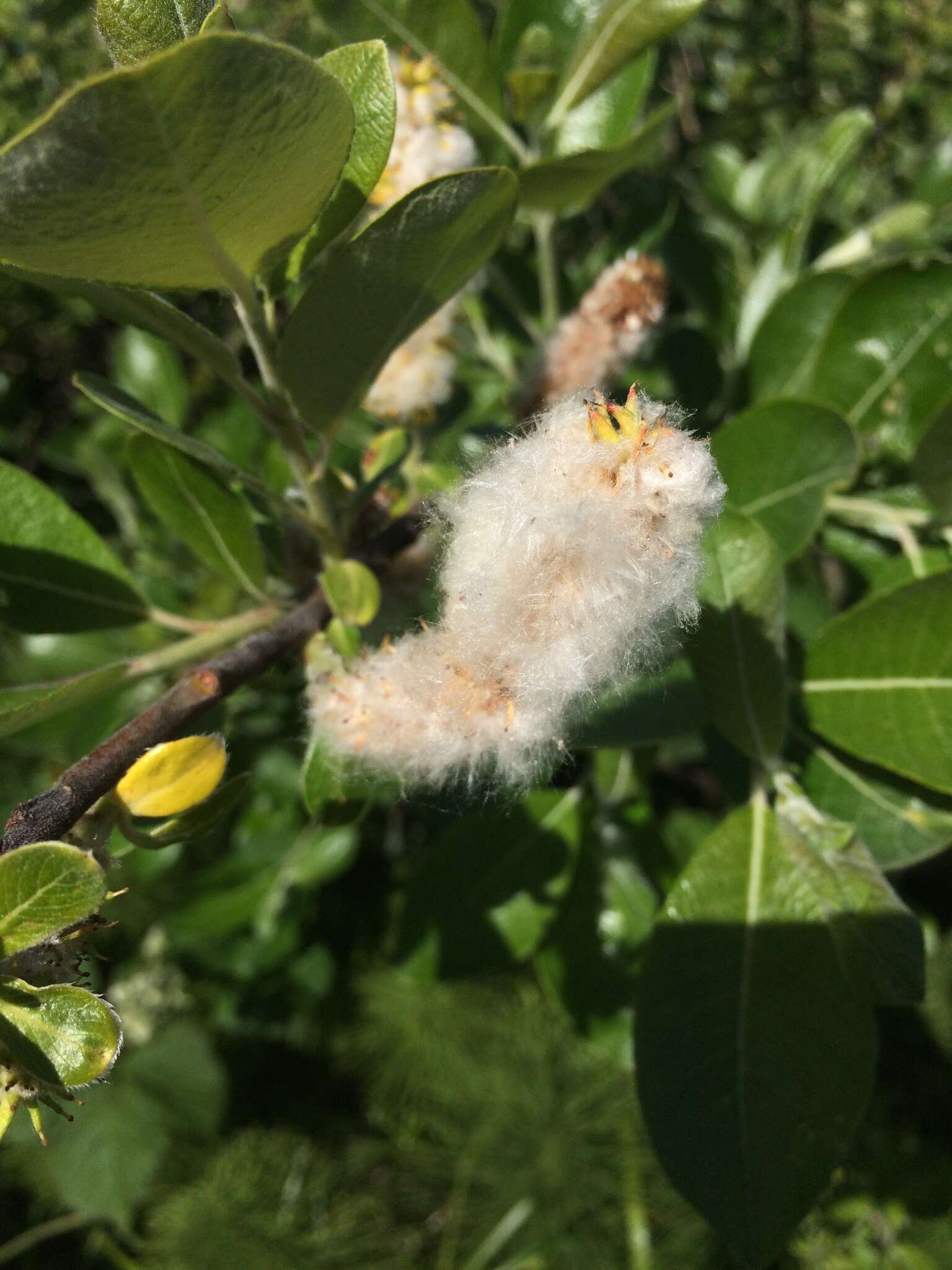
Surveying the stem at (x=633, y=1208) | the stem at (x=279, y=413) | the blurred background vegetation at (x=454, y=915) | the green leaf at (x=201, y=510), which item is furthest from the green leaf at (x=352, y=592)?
the stem at (x=633, y=1208)

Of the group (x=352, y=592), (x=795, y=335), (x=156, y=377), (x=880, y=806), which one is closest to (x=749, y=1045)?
(x=880, y=806)

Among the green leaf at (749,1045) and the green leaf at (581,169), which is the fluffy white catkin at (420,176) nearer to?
the green leaf at (581,169)

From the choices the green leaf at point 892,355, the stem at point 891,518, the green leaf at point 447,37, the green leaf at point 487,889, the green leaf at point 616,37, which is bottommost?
the green leaf at point 487,889

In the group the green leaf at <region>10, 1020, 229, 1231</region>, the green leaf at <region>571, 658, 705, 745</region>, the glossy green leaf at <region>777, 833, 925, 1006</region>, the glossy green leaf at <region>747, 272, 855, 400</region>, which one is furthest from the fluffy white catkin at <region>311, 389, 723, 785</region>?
the green leaf at <region>10, 1020, 229, 1231</region>

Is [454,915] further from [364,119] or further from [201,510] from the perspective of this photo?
[364,119]

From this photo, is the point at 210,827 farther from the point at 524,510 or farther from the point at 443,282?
the point at 443,282

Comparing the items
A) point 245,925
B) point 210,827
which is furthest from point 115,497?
point 210,827
